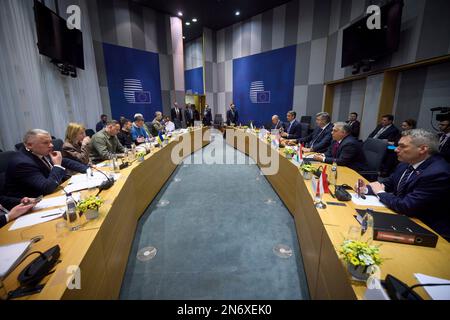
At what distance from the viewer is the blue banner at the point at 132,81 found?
6.66 metres

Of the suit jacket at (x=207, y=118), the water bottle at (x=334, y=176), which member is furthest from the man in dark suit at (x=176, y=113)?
the water bottle at (x=334, y=176)

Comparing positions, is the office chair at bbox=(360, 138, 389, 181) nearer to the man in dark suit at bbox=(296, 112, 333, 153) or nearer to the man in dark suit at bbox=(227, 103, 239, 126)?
the man in dark suit at bbox=(296, 112, 333, 153)

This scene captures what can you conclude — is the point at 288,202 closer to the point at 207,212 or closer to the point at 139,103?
the point at 207,212

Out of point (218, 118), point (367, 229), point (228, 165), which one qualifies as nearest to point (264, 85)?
point (218, 118)

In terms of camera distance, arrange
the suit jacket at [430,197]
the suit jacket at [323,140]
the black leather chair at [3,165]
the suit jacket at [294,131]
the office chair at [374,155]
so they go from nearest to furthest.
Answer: the suit jacket at [430,197] → the black leather chair at [3,165] → the office chair at [374,155] → the suit jacket at [323,140] → the suit jacket at [294,131]

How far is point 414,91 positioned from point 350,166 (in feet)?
8.64

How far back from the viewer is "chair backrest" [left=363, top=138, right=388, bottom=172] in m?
2.38

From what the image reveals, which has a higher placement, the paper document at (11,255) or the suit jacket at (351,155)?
the suit jacket at (351,155)

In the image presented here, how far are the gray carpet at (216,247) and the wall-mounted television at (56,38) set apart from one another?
10.4ft

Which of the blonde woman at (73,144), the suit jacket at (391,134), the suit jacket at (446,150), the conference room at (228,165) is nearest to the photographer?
the conference room at (228,165)

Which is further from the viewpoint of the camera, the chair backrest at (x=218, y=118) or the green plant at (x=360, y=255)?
the chair backrest at (x=218, y=118)

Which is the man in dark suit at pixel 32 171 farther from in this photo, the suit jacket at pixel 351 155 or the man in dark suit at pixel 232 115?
the man in dark suit at pixel 232 115

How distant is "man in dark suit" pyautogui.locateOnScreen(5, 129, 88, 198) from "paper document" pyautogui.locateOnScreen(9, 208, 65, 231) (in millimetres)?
347

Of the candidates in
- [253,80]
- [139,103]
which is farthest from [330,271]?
[253,80]
